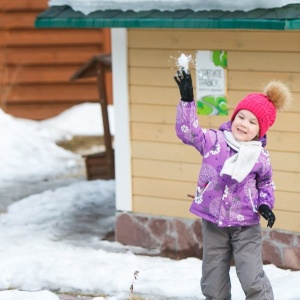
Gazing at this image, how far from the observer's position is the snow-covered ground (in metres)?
7.44

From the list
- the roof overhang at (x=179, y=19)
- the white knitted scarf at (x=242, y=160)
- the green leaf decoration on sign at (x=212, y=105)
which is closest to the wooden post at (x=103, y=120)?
the roof overhang at (x=179, y=19)

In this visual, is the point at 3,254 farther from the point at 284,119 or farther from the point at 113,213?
the point at 284,119

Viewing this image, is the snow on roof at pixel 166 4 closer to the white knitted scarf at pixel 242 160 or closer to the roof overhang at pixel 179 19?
the roof overhang at pixel 179 19

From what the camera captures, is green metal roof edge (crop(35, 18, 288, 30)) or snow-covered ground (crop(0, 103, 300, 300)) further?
snow-covered ground (crop(0, 103, 300, 300))

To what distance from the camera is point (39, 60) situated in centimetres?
1462

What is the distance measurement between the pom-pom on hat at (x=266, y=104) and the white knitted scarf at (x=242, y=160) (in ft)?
0.39

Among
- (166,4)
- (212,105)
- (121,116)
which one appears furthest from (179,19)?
(121,116)

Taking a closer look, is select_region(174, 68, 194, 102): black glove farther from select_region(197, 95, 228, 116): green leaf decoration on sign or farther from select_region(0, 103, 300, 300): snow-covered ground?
select_region(197, 95, 228, 116): green leaf decoration on sign

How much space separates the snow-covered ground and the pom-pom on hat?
1577 mm

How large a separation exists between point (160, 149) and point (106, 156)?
2542 millimetres

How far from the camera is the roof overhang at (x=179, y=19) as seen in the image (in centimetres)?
734

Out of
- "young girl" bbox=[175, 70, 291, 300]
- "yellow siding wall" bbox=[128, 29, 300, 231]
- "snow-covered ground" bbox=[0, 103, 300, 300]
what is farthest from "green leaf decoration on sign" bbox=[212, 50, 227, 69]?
"young girl" bbox=[175, 70, 291, 300]

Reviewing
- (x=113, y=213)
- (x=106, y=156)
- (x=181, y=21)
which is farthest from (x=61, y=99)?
(x=181, y=21)

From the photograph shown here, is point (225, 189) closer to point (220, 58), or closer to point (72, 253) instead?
point (220, 58)
